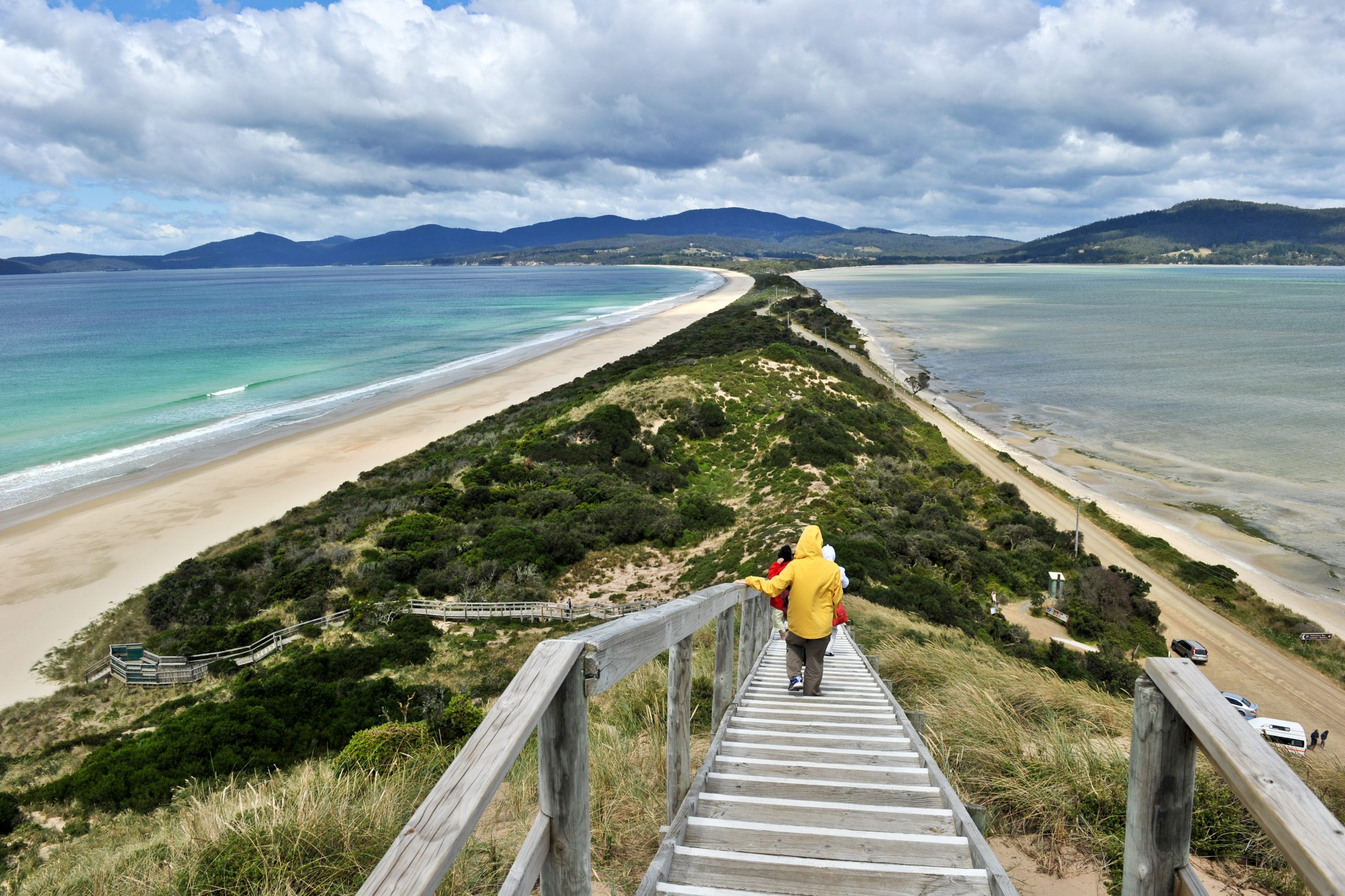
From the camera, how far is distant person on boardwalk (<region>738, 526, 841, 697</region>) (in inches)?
231

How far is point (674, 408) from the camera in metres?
31.1

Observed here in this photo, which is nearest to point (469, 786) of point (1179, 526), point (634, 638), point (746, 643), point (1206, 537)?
point (634, 638)

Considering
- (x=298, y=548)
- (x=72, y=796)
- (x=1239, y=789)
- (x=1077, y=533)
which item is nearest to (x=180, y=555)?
(x=298, y=548)

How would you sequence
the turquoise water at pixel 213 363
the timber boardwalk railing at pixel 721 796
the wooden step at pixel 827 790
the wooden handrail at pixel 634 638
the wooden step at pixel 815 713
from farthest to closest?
1. the turquoise water at pixel 213 363
2. the wooden step at pixel 815 713
3. the wooden step at pixel 827 790
4. the wooden handrail at pixel 634 638
5. the timber boardwalk railing at pixel 721 796

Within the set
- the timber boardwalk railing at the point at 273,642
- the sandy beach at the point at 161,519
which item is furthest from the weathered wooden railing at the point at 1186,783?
the sandy beach at the point at 161,519

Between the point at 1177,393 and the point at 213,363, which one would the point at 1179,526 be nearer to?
the point at 1177,393

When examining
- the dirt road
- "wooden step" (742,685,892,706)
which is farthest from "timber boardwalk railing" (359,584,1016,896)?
the dirt road

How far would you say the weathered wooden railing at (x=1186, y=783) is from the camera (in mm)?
1395

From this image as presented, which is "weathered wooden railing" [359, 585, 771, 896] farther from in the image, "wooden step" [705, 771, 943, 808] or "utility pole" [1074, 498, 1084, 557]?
"utility pole" [1074, 498, 1084, 557]

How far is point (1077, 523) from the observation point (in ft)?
89.0

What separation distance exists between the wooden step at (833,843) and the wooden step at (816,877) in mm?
127

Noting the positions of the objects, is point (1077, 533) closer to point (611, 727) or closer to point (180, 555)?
point (611, 727)

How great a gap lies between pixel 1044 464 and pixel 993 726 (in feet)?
120

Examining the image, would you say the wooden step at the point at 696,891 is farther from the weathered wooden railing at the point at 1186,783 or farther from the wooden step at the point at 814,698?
the wooden step at the point at 814,698
